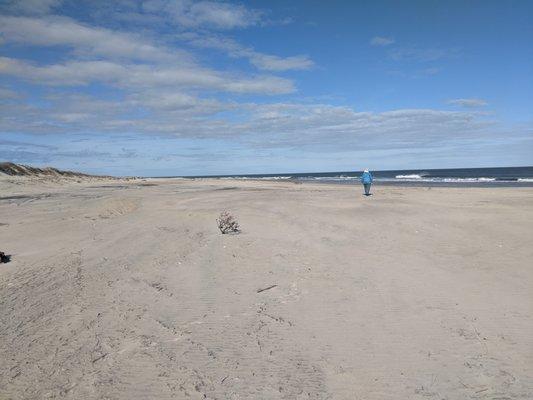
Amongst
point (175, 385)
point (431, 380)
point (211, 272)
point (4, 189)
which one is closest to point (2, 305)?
point (211, 272)

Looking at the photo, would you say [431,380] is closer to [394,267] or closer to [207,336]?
[207,336]

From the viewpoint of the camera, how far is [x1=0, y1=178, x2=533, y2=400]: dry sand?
3.92 meters

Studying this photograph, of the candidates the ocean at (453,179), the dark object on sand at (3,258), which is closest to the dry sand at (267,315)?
the dark object on sand at (3,258)

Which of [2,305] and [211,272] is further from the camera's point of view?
[211,272]

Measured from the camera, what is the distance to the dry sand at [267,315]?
12.8 feet

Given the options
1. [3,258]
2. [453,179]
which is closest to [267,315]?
[3,258]

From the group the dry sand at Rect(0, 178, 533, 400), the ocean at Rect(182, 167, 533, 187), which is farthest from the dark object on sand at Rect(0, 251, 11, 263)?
the ocean at Rect(182, 167, 533, 187)

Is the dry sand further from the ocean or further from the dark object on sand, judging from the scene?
the ocean

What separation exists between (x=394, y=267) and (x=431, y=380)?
336 cm

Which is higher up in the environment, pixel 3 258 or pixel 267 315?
pixel 3 258

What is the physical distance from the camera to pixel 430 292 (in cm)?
605

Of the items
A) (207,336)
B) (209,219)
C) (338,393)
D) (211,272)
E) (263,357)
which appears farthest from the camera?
(209,219)

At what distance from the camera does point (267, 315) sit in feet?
17.1

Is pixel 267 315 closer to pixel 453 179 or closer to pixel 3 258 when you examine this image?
pixel 3 258
